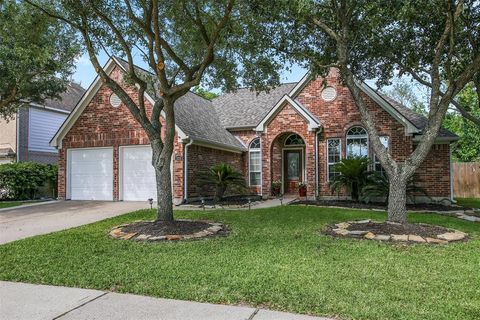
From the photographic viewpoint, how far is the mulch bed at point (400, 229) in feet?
25.7

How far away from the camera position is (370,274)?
5113 millimetres

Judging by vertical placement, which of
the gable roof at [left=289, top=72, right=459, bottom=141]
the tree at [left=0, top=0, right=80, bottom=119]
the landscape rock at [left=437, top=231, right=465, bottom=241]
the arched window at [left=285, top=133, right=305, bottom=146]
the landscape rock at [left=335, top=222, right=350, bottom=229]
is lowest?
the landscape rock at [left=437, top=231, right=465, bottom=241]

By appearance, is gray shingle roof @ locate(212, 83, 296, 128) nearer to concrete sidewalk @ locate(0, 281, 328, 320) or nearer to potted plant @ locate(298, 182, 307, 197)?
potted plant @ locate(298, 182, 307, 197)

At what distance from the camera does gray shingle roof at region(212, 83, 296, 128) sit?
1891cm

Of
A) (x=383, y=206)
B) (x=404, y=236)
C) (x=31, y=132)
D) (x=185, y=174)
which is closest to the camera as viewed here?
(x=404, y=236)

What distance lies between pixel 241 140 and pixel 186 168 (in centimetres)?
521

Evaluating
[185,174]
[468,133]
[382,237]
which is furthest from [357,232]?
[468,133]

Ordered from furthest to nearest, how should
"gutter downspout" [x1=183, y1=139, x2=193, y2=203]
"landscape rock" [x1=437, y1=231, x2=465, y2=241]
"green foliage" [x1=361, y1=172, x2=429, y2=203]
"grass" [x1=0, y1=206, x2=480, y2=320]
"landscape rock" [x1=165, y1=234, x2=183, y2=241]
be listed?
"gutter downspout" [x1=183, y1=139, x2=193, y2=203] < "green foliage" [x1=361, y1=172, x2=429, y2=203] < "landscape rock" [x1=165, y1=234, x2=183, y2=241] < "landscape rock" [x1=437, y1=231, x2=465, y2=241] < "grass" [x1=0, y1=206, x2=480, y2=320]

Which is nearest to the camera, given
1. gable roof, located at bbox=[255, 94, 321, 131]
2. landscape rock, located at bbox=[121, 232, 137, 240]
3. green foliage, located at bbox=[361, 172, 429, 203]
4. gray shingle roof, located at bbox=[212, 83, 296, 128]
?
landscape rock, located at bbox=[121, 232, 137, 240]

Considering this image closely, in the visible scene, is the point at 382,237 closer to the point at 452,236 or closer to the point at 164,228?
the point at 452,236

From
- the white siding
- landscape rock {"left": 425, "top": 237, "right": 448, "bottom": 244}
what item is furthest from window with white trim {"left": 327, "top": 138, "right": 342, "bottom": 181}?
the white siding

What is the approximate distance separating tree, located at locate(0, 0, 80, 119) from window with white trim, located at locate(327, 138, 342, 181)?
10.6 meters

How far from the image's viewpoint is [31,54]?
11.4 m

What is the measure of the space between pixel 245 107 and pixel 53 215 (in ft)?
37.7
